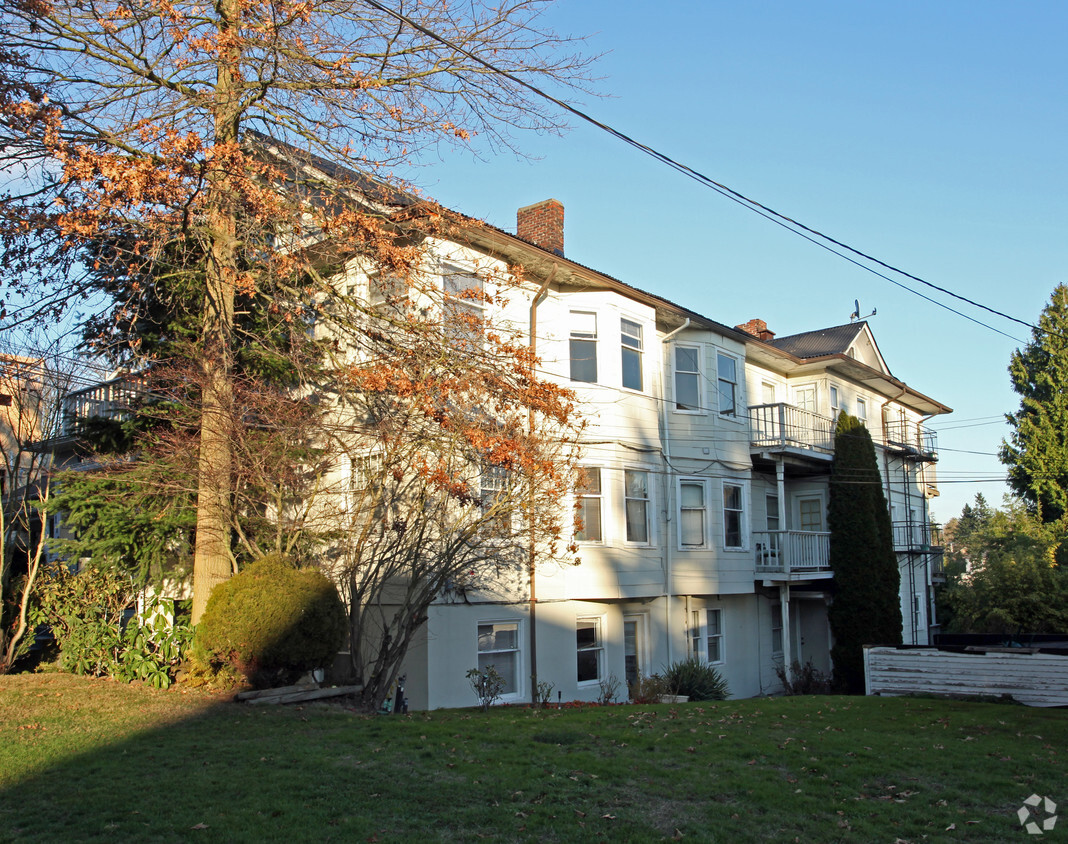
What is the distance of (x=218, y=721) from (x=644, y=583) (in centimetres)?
1183

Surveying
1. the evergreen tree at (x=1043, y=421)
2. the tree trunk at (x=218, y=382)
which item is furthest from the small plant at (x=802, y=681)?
the evergreen tree at (x=1043, y=421)

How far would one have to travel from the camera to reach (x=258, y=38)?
1255cm

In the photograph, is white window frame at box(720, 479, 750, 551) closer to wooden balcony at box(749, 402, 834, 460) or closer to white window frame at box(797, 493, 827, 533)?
wooden balcony at box(749, 402, 834, 460)

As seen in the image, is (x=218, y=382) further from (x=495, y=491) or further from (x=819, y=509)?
(x=819, y=509)

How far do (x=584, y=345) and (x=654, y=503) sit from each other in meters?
4.28

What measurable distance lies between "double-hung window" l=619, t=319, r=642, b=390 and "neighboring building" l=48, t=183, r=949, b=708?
0.05 metres

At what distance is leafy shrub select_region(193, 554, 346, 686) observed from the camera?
463 inches

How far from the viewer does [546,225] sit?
22.2 meters

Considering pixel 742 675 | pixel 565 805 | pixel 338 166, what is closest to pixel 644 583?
pixel 742 675

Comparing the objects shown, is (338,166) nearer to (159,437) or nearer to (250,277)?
(250,277)

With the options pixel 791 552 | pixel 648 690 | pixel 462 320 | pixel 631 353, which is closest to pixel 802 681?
pixel 791 552

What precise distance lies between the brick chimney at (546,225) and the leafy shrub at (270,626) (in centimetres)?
1230

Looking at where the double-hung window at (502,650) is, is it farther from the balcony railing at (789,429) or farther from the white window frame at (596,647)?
the balcony railing at (789,429)

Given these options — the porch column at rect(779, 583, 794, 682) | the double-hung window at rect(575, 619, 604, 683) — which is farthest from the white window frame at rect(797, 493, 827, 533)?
the double-hung window at rect(575, 619, 604, 683)
